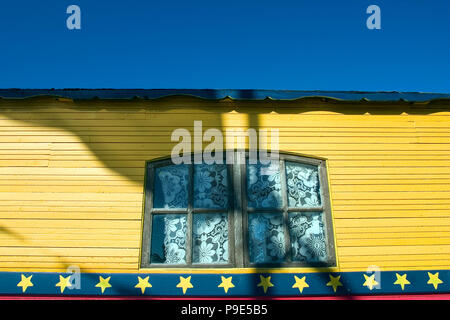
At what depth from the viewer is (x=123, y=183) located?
492 cm

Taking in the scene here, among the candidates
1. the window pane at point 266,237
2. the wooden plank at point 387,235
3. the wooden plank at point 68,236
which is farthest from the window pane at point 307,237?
the wooden plank at point 68,236

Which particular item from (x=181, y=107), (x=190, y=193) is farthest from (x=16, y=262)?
(x=181, y=107)

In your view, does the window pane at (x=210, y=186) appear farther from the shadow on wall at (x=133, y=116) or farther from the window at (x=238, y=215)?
the shadow on wall at (x=133, y=116)

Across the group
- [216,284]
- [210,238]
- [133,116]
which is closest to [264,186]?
[210,238]

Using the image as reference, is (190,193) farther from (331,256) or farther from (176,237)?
(331,256)

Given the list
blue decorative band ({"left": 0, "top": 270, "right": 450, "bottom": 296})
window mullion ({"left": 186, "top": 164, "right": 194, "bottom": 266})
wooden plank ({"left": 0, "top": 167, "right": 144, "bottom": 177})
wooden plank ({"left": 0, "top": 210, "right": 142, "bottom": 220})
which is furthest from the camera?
wooden plank ({"left": 0, "top": 167, "right": 144, "bottom": 177})

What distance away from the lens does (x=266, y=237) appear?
4.80 metres

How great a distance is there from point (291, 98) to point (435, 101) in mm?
2336

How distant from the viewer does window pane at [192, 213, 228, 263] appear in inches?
184

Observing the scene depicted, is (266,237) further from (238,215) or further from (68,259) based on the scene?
(68,259)

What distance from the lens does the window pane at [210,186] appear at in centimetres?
494

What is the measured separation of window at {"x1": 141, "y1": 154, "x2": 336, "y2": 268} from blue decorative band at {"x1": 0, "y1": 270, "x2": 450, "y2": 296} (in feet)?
0.64

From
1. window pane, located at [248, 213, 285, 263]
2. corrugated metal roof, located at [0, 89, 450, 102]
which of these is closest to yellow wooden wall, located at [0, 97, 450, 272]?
corrugated metal roof, located at [0, 89, 450, 102]

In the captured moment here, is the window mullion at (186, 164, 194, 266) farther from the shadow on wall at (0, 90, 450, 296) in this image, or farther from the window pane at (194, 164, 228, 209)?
the shadow on wall at (0, 90, 450, 296)
